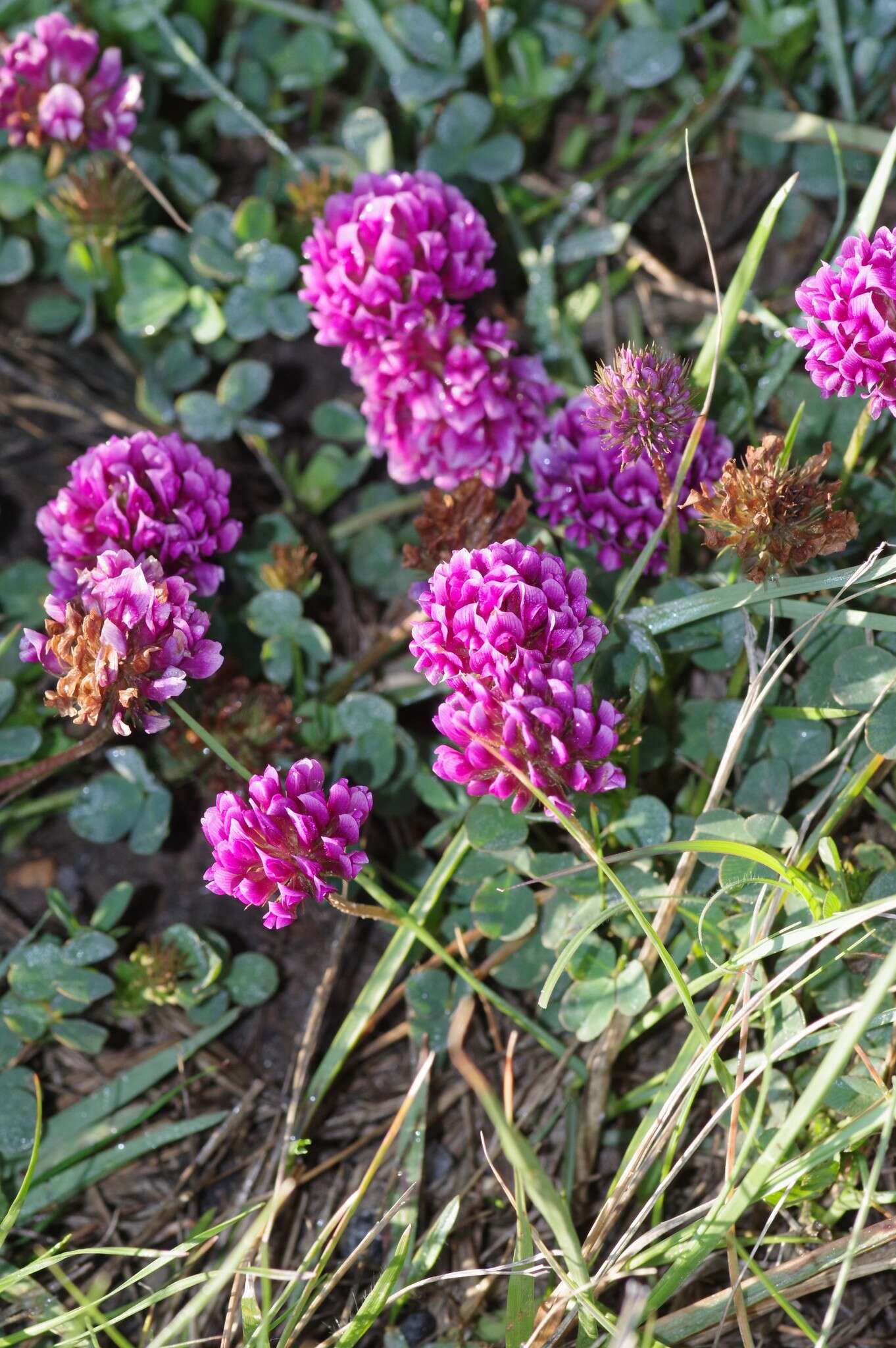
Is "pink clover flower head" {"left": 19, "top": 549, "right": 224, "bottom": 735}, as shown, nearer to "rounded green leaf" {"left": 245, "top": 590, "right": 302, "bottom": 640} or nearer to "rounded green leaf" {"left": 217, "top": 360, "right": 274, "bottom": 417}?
"rounded green leaf" {"left": 245, "top": 590, "right": 302, "bottom": 640}

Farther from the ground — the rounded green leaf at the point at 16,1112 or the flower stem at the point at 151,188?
the flower stem at the point at 151,188

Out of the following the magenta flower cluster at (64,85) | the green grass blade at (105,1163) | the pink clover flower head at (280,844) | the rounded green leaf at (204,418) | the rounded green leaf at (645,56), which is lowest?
the green grass blade at (105,1163)

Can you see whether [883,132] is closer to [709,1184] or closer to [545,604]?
[545,604]

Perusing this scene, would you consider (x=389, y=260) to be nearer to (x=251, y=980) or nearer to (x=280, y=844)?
(x=280, y=844)

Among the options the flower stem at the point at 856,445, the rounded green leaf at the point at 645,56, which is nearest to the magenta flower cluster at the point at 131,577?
the flower stem at the point at 856,445

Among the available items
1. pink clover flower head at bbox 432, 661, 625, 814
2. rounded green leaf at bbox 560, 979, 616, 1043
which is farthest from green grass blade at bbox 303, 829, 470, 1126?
pink clover flower head at bbox 432, 661, 625, 814

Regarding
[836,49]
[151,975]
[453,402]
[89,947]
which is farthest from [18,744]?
[836,49]

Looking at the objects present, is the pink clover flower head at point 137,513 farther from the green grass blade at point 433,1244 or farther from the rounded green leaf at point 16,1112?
the green grass blade at point 433,1244
